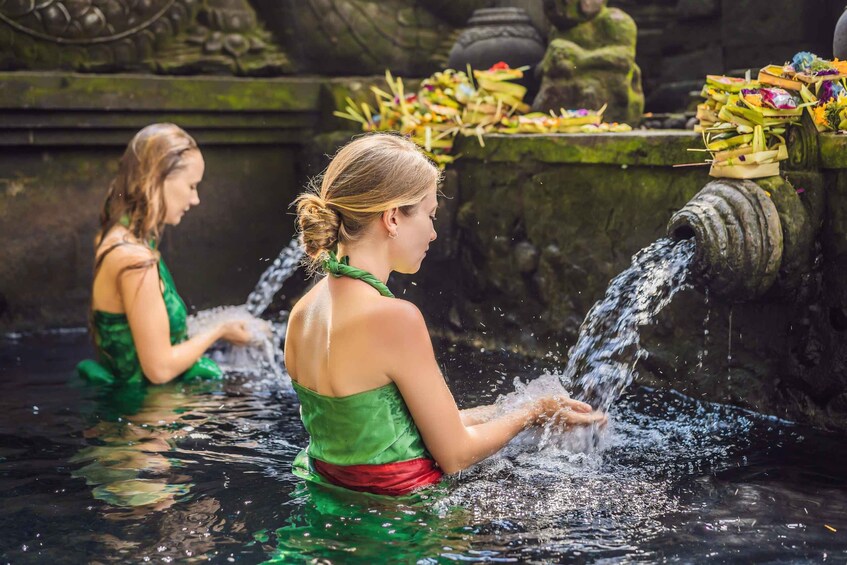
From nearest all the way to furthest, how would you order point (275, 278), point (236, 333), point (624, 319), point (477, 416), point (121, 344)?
point (477, 416) < point (624, 319) < point (121, 344) < point (236, 333) < point (275, 278)

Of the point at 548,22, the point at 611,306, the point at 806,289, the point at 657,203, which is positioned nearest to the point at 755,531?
the point at 806,289

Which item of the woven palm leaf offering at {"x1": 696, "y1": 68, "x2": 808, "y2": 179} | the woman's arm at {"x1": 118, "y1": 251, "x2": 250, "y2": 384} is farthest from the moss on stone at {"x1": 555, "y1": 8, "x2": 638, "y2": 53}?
the woman's arm at {"x1": 118, "y1": 251, "x2": 250, "y2": 384}

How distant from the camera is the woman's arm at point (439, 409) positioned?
112 inches

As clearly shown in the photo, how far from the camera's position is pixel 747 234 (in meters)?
3.83

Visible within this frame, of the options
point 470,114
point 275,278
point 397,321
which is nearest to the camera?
point 397,321

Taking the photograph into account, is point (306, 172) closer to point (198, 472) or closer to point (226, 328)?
point (226, 328)

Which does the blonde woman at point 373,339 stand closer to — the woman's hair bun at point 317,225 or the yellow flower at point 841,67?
the woman's hair bun at point 317,225

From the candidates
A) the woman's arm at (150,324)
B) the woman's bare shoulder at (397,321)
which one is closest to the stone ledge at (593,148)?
the woman's arm at (150,324)

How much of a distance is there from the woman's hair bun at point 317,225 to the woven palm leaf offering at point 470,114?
277 cm

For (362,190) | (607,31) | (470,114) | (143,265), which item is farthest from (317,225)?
(607,31)

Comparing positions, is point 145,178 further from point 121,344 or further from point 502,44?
point 502,44

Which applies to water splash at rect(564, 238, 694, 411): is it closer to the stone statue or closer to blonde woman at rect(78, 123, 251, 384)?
the stone statue

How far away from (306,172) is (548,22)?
1.85 m

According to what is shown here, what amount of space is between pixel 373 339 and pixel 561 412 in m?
0.68
